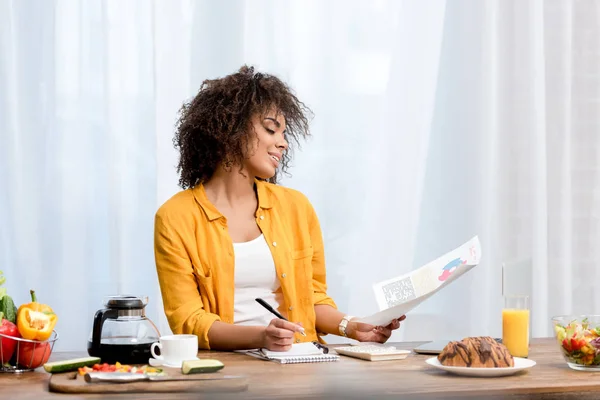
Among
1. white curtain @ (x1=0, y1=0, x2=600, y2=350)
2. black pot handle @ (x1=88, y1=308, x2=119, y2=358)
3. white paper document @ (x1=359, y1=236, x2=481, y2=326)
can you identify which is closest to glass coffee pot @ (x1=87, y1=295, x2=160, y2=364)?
black pot handle @ (x1=88, y1=308, x2=119, y2=358)

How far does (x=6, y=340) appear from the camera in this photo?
1.46 meters

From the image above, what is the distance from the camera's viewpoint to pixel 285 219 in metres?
2.25

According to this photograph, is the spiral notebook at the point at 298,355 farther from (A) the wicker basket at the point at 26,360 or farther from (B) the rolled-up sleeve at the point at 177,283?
(A) the wicker basket at the point at 26,360

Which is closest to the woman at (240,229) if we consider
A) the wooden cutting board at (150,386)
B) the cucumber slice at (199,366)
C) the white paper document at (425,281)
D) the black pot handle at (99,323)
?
the white paper document at (425,281)

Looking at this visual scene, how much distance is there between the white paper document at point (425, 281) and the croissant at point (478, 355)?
26 cm

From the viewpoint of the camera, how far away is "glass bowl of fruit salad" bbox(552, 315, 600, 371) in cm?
149

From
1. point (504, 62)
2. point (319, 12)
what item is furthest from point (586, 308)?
point (319, 12)

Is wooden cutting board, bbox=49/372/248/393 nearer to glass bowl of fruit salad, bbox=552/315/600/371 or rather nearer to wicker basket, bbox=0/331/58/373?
wicker basket, bbox=0/331/58/373

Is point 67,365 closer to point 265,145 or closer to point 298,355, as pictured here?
point 298,355

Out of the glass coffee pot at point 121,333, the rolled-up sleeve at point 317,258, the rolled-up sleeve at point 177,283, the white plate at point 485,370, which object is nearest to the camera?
the white plate at point 485,370

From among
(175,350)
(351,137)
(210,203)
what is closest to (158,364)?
(175,350)

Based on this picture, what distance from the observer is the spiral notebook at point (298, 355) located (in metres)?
1.59

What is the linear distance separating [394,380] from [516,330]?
1.29 feet

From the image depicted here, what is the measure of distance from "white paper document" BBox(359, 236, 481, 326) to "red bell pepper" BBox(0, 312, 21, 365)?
740 millimetres
